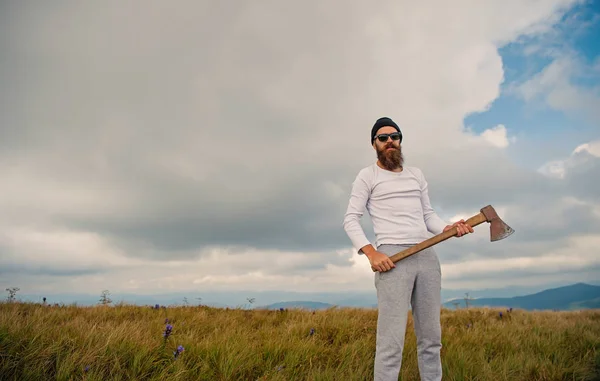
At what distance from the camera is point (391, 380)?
3834mm

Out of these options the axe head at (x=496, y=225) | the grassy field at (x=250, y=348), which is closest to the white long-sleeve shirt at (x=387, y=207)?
the axe head at (x=496, y=225)

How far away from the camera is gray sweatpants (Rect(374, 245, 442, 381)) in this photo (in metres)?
3.86

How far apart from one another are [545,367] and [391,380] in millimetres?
2859

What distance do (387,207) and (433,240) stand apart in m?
0.55

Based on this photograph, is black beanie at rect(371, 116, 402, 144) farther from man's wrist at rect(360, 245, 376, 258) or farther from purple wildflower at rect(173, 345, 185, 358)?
purple wildflower at rect(173, 345, 185, 358)

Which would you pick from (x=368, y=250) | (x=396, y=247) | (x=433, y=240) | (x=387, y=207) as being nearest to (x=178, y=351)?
(x=368, y=250)

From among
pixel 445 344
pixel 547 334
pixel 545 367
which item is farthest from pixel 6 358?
pixel 547 334

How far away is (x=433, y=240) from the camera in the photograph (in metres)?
4.02

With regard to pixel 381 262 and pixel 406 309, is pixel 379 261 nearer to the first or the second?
pixel 381 262

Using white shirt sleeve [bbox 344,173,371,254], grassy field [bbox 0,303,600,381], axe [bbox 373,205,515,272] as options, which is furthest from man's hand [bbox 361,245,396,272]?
grassy field [bbox 0,303,600,381]

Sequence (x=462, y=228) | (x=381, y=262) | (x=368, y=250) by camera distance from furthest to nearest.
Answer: (x=462, y=228)
(x=368, y=250)
(x=381, y=262)

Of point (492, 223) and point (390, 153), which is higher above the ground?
point (390, 153)

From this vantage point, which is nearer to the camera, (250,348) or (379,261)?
(379,261)

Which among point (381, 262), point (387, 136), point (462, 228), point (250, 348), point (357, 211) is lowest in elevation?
point (250, 348)
